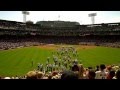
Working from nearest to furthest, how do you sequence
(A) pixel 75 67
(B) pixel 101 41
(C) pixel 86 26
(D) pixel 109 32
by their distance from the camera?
(A) pixel 75 67 → (B) pixel 101 41 → (D) pixel 109 32 → (C) pixel 86 26

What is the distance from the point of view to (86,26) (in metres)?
86.1

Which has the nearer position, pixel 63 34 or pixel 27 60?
pixel 27 60

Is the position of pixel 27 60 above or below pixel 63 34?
below

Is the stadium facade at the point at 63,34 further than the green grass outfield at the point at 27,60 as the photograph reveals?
Yes

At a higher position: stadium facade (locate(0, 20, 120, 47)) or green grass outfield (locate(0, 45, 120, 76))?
stadium facade (locate(0, 20, 120, 47))

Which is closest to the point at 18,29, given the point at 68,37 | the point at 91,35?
the point at 68,37

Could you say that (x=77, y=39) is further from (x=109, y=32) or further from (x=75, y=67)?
(x=75, y=67)

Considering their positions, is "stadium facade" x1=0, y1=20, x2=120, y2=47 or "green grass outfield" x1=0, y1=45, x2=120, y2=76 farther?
"stadium facade" x1=0, y1=20, x2=120, y2=47

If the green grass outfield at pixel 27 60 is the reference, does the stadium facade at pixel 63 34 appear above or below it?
above
